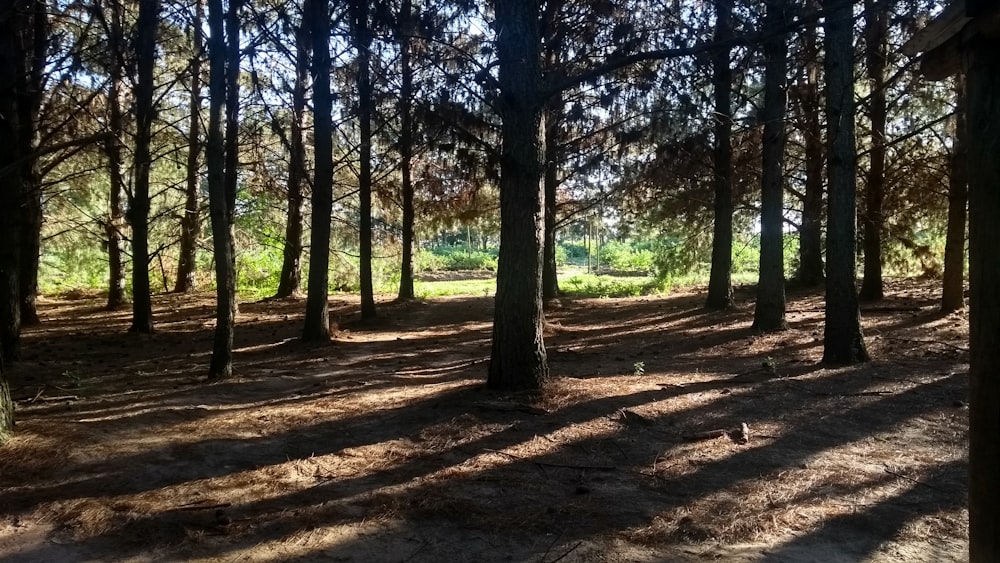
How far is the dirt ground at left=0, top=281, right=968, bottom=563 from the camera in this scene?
4086 millimetres

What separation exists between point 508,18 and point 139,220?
10589mm

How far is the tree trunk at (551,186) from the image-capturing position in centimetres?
1429

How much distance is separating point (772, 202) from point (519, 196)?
6239 mm

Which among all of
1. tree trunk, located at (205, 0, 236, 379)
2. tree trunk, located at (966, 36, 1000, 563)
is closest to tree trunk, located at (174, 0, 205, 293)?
tree trunk, located at (205, 0, 236, 379)

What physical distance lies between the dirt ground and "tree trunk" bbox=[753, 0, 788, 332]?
1.27 m

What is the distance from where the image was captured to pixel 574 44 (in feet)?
46.4

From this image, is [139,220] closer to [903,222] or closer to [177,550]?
[177,550]

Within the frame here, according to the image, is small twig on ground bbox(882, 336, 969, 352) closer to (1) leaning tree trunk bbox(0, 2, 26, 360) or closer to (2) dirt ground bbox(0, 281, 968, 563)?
(2) dirt ground bbox(0, 281, 968, 563)

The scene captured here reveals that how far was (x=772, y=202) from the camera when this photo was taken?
11352 mm

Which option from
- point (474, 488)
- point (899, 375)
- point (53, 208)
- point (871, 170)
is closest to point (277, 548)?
point (474, 488)

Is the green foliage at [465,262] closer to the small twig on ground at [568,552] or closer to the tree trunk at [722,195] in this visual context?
the tree trunk at [722,195]

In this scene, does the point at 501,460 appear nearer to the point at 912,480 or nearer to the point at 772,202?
the point at 912,480

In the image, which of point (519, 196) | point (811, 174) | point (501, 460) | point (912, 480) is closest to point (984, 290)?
point (912, 480)

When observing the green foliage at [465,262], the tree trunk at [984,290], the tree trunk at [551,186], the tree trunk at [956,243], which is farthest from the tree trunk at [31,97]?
the green foliage at [465,262]
